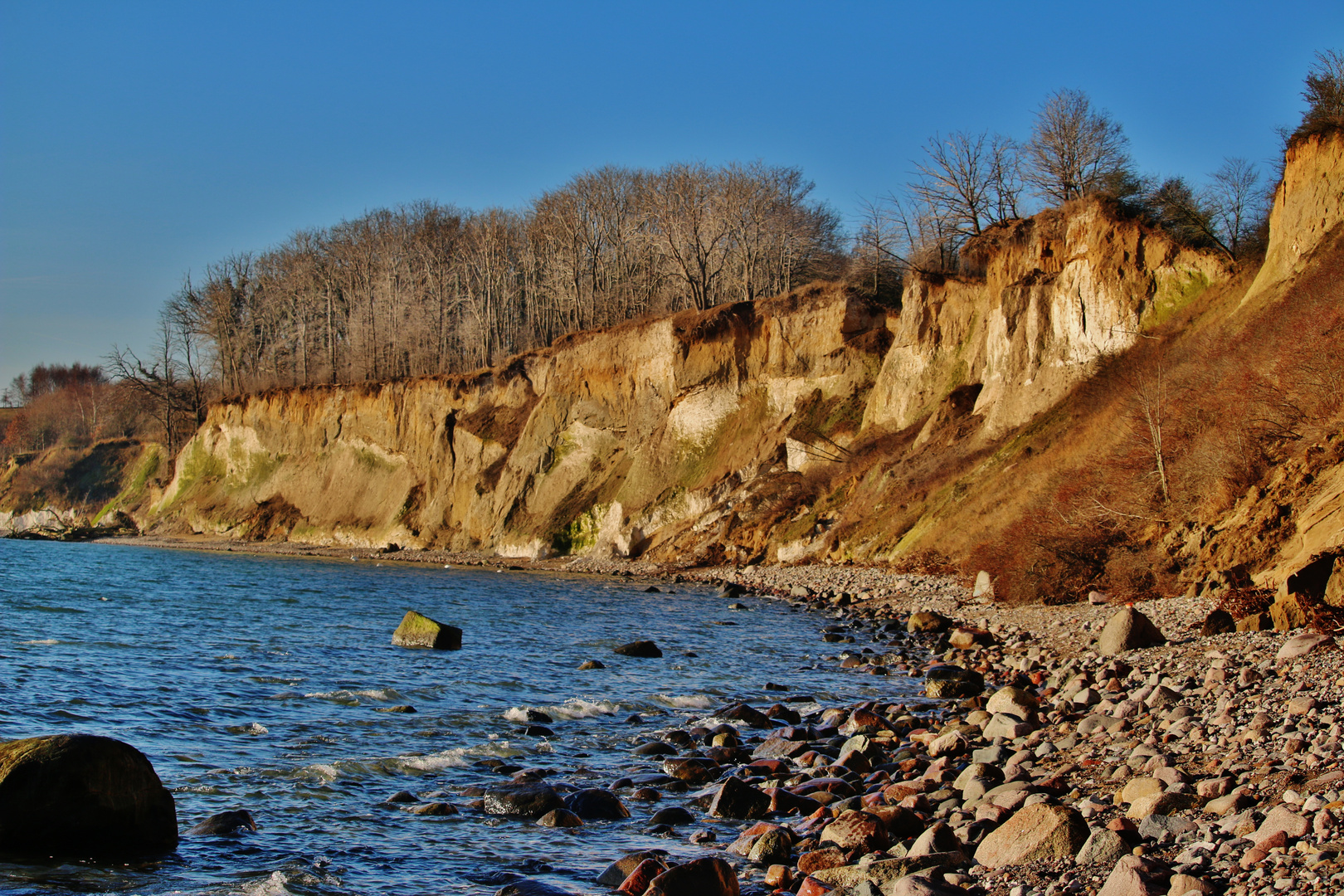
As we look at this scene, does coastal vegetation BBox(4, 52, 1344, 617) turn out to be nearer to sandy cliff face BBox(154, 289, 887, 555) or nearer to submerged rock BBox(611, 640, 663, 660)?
sandy cliff face BBox(154, 289, 887, 555)

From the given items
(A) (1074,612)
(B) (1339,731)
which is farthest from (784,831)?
(A) (1074,612)

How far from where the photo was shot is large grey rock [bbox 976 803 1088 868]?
702 centimetres

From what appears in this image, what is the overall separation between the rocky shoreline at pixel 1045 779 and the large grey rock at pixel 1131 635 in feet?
0.11

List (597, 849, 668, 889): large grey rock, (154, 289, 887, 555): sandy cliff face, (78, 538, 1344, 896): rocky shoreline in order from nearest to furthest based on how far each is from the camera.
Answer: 1. (78, 538, 1344, 896): rocky shoreline
2. (597, 849, 668, 889): large grey rock
3. (154, 289, 887, 555): sandy cliff face

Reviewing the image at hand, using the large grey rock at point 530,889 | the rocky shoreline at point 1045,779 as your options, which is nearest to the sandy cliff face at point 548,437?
the rocky shoreline at point 1045,779

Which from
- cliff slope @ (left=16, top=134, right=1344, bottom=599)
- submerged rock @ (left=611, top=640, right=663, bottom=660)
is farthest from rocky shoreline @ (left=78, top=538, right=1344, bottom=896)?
submerged rock @ (left=611, top=640, right=663, bottom=660)

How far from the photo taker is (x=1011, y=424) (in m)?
33.2

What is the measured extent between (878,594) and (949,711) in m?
14.8

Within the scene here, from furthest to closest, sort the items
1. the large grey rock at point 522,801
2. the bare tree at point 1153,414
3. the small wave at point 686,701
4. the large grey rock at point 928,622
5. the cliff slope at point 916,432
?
1. the large grey rock at point 928,622
2. the bare tree at point 1153,414
3. the cliff slope at point 916,432
4. the small wave at point 686,701
5. the large grey rock at point 522,801

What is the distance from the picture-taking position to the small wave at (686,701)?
1512cm

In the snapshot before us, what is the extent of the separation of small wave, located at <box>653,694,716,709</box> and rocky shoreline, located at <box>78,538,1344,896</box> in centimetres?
101

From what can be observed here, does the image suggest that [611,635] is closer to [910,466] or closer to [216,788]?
[216,788]

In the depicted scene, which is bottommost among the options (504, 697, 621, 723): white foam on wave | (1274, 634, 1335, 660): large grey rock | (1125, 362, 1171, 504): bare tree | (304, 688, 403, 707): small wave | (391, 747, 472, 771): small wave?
(504, 697, 621, 723): white foam on wave

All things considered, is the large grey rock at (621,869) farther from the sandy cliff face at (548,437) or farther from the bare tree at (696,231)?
the bare tree at (696,231)
